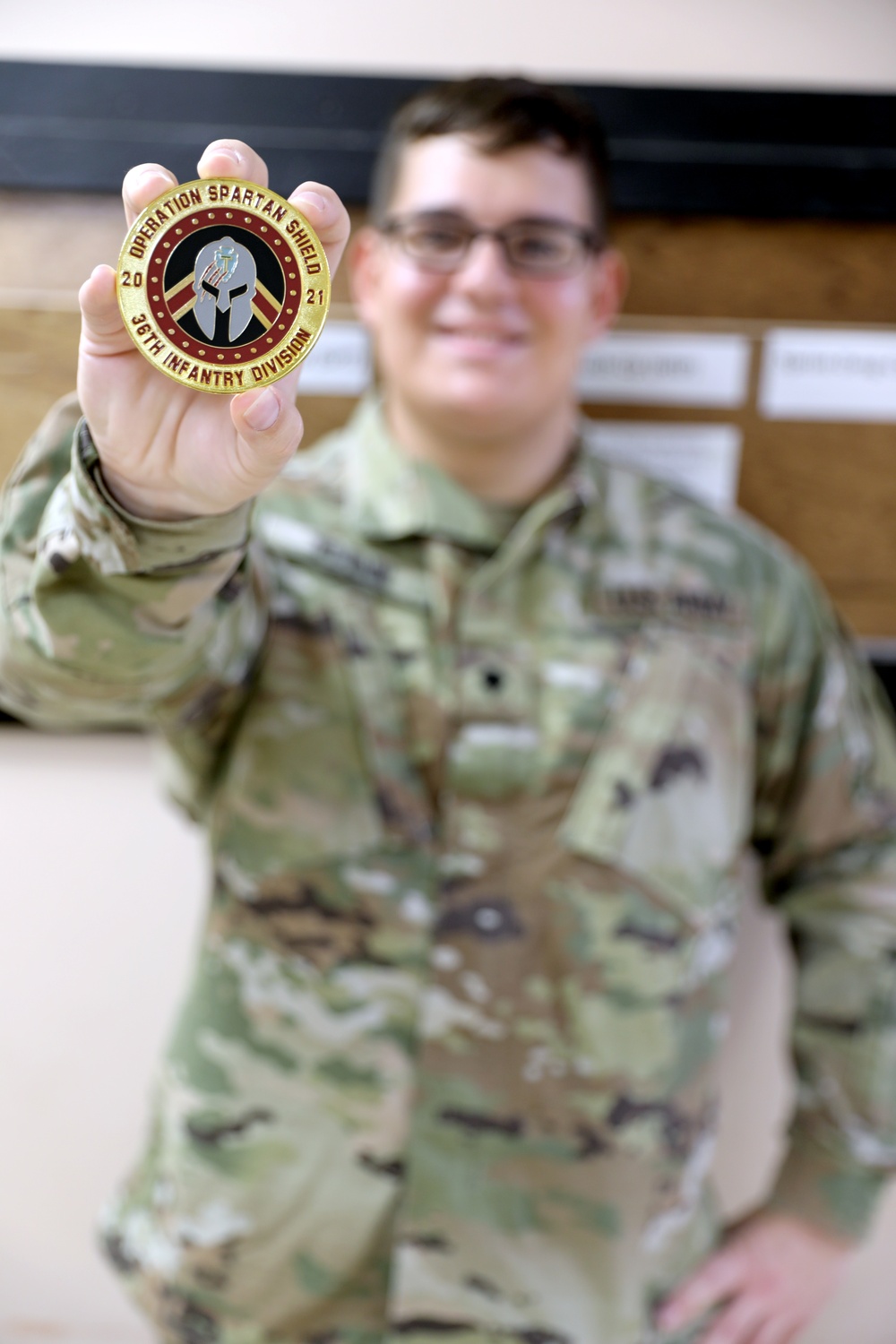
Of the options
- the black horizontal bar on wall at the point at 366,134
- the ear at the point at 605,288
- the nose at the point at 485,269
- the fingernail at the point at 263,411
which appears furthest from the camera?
the black horizontal bar on wall at the point at 366,134

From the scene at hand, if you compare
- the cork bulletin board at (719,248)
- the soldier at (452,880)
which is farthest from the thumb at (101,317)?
the cork bulletin board at (719,248)

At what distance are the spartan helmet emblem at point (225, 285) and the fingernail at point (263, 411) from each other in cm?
5

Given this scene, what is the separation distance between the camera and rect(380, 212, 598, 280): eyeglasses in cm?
83

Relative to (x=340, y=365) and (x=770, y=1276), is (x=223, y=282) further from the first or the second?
(x=770, y=1276)

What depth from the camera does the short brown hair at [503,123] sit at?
833 millimetres

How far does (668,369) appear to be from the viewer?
1139 mm

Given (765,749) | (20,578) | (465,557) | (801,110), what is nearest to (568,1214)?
(765,749)

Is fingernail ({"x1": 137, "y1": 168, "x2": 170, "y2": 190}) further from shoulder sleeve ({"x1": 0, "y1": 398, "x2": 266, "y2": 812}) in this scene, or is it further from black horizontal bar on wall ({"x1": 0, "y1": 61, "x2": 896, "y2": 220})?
black horizontal bar on wall ({"x1": 0, "y1": 61, "x2": 896, "y2": 220})

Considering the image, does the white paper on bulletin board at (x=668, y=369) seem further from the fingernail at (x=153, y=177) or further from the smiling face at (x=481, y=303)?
the fingernail at (x=153, y=177)

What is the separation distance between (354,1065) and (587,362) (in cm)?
86

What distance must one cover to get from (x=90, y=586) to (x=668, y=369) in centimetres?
83

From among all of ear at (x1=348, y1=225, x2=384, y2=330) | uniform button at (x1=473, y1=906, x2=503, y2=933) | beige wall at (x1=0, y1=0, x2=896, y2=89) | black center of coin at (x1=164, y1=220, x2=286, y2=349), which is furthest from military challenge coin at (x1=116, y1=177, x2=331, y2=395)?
beige wall at (x1=0, y1=0, x2=896, y2=89)

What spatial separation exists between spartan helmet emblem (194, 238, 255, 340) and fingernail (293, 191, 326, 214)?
4 centimetres

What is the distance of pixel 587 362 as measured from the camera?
114cm
